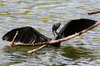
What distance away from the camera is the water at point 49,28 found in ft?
23.6

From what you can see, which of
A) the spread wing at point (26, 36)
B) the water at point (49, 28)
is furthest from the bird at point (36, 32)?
the water at point (49, 28)

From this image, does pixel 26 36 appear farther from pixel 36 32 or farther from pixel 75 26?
pixel 75 26

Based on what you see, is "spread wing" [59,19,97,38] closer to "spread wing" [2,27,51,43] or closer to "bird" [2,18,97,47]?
"bird" [2,18,97,47]

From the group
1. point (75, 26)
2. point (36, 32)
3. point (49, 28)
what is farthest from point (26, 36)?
point (49, 28)

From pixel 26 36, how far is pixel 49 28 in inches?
66.2

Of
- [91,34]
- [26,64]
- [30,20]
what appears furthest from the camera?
[30,20]

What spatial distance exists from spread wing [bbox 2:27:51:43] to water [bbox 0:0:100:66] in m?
0.23

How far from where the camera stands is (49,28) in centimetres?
944

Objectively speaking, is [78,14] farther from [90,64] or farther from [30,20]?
[90,64]

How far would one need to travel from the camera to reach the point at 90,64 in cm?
696

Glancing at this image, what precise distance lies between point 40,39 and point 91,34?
1.59 metres

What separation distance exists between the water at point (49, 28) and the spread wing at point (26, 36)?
0.23 meters

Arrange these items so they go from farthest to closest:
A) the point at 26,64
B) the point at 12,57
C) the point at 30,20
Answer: the point at 30,20
the point at 12,57
the point at 26,64

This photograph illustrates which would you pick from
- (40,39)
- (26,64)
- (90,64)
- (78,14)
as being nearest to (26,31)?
(40,39)
